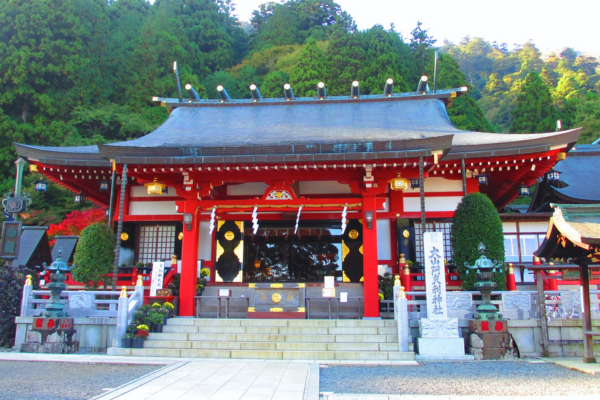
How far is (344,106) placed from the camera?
59.3 feet

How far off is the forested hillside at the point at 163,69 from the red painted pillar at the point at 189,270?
18145mm

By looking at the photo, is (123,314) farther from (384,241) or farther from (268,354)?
(384,241)

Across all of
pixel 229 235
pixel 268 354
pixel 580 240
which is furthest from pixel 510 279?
pixel 229 235

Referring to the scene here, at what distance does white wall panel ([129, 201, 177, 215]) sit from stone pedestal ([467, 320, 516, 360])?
952 centimetres

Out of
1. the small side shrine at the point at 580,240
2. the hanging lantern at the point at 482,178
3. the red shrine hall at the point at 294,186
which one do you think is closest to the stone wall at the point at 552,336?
the small side shrine at the point at 580,240

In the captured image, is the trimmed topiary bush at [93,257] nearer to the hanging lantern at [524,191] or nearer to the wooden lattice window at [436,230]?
the wooden lattice window at [436,230]

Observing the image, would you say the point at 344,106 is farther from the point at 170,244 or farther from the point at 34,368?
the point at 34,368

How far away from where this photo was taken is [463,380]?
696 centimetres

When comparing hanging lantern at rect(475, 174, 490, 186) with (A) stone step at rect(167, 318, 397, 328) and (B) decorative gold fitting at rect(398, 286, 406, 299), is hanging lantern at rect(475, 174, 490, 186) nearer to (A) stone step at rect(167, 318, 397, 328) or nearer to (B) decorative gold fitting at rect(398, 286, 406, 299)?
(B) decorative gold fitting at rect(398, 286, 406, 299)

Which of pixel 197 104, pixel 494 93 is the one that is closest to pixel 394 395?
pixel 197 104

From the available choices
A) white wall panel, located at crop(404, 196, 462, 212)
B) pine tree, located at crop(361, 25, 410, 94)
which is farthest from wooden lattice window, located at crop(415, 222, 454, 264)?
pine tree, located at crop(361, 25, 410, 94)

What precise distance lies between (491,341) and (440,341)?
104cm

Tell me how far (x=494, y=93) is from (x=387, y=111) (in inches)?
1907

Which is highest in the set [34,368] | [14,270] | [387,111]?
[387,111]
